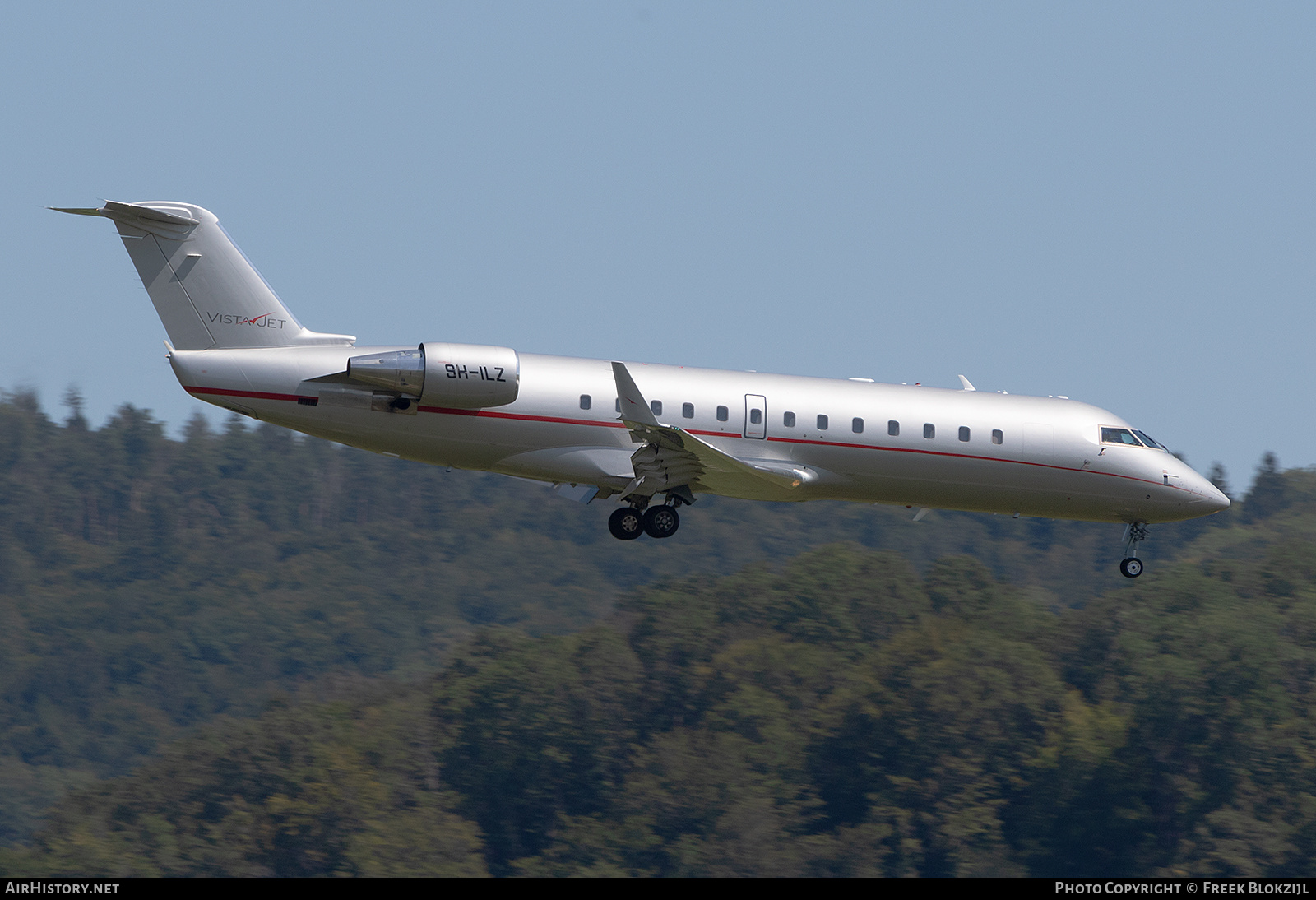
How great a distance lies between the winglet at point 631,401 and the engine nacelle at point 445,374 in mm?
1889

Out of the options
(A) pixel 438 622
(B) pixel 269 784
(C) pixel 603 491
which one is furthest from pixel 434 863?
(A) pixel 438 622

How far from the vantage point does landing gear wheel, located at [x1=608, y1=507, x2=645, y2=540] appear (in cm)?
2970

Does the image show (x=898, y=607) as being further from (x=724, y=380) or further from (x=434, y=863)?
(x=724, y=380)

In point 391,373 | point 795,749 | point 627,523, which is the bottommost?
point 795,749

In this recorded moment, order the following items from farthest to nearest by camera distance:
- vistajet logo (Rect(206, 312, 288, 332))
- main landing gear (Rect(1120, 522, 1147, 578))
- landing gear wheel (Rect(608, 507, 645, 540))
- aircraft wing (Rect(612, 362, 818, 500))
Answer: main landing gear (Rect(1120, 522, 1147, 578)) < landing gear wheel (Rect(608, 507, 645, 540)) < vistajet logo (Rect(206, 312, 288, 332)) < aircraft wing (Rect(612, 362, 818, 500))

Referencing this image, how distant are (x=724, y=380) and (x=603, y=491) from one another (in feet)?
9.25

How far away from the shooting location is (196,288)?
28797 millimetres

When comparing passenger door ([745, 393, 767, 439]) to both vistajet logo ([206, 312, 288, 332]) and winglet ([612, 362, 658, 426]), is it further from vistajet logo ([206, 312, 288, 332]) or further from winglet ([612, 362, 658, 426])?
vistajet logo ([206, 312, 288, 332])

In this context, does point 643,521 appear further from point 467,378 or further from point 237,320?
point 237,320

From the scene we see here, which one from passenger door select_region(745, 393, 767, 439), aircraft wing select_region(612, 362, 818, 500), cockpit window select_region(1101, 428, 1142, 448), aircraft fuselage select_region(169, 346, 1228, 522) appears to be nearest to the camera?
aircraft wing select_region(612, 362, 818, 500)

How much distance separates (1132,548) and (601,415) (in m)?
10.5

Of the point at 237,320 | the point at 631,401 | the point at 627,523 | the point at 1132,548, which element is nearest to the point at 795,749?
the point at 1132,548

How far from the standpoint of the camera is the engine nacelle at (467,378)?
27.9 meters

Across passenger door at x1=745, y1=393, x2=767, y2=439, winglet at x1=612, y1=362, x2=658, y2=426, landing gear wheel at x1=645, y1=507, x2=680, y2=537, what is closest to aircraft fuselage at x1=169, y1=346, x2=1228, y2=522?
passenger door at x1=745, y1=393, x2=767, y2=439
